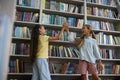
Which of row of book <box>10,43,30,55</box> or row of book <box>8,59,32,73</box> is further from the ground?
row of book <box>10,43,30,55</box>

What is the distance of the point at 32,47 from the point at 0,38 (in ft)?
→ 6.57

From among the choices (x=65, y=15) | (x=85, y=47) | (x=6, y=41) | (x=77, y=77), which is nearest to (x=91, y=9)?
(x=65, y=15)

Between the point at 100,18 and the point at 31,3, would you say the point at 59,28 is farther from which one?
the point at 100,18

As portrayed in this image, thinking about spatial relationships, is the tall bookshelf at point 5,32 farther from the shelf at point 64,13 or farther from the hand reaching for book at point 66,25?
the shelf at point 64,13

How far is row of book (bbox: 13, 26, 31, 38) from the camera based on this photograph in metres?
2.62

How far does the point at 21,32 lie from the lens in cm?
265

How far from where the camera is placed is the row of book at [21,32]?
8.61 ft

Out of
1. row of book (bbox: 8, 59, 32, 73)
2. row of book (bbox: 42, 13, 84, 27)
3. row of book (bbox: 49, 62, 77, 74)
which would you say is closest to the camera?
row of book (bbox: 8, 59, 32, 73)

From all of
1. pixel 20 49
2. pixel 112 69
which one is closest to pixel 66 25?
pixel 20 49

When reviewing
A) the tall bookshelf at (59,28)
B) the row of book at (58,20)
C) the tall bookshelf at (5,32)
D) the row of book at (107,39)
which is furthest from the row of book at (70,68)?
the tall bookshelf at (5,32)

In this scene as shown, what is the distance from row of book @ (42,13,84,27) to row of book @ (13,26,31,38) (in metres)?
0.32

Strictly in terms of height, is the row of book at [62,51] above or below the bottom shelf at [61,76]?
above

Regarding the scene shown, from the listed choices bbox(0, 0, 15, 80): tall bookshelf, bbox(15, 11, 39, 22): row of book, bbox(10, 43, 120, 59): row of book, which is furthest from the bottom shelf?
bbox(0, 0, 15, 80): tall bookshelf

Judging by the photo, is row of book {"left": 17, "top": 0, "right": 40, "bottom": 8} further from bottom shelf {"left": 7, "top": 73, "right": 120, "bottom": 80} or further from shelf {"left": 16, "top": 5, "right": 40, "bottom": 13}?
bottom shelf {"left": 7, "top": 73, "right": 120, "bottom": 80}
